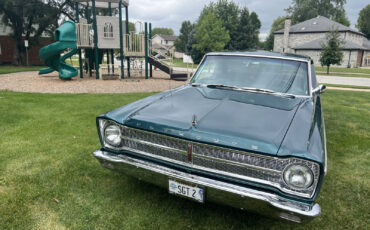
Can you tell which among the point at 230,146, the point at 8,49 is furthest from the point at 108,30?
the point at 8,49

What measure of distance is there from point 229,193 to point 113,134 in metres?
1.37

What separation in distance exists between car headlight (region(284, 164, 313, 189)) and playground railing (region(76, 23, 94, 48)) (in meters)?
14.0

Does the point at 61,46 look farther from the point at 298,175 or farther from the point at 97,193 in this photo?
the point at 298,175

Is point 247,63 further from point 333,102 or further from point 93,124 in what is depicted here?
point 333,102

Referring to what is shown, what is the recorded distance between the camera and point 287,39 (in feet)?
160

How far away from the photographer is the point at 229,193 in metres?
2.19

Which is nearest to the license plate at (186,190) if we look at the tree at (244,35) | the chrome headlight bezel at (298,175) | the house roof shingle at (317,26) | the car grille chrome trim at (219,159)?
the car grille chrome trim at (219,159)

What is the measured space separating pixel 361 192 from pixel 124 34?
13753 millimetres

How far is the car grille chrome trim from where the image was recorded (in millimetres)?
2098

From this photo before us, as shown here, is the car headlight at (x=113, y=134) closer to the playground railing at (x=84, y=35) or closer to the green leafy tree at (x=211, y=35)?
the playground railing at (x=84, y=35)

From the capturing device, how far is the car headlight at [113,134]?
278 cm

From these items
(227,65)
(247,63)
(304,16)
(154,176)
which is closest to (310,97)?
(247,63)

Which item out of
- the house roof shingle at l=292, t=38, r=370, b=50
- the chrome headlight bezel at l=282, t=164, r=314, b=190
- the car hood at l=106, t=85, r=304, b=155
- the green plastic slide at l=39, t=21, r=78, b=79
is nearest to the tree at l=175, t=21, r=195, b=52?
the house roof shingle at l=292, t=38, r=370, b=50

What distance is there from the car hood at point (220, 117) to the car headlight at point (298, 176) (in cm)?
20
